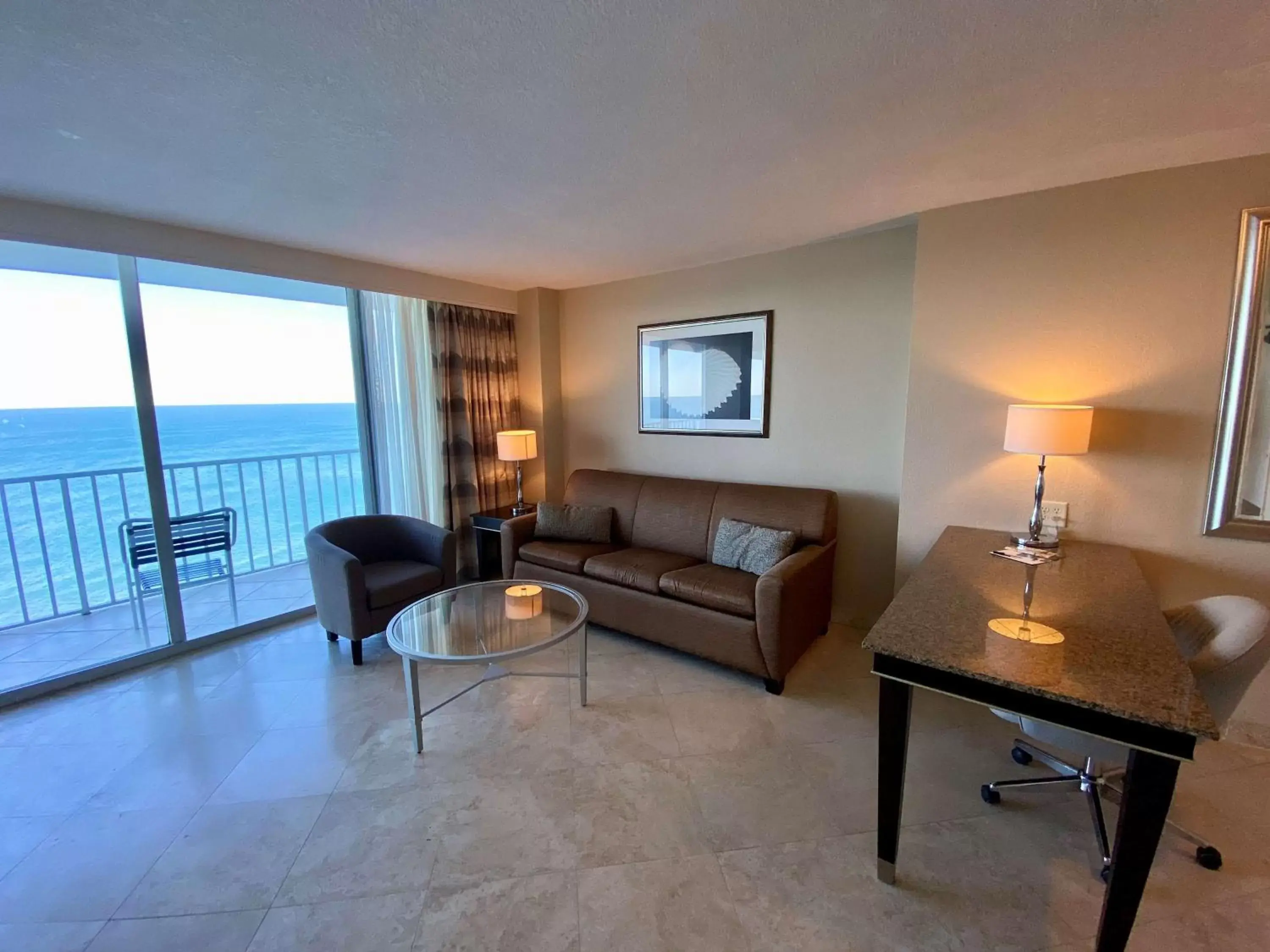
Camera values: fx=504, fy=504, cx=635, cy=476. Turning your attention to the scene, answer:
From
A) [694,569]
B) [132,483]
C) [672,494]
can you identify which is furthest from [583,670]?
[132,483]

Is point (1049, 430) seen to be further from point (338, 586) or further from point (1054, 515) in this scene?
point (338, 586)

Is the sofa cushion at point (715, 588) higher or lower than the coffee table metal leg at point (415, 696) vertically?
higher

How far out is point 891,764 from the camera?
139 cm

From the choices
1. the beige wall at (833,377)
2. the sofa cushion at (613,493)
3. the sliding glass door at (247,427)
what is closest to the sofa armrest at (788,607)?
the beige wall at (833,377)

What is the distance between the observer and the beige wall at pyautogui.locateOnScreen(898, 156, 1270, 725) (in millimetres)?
1957

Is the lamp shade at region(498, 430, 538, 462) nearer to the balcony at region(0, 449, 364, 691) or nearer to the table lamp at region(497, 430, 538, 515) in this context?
the table lamp at region(497, 430, 538, 515)

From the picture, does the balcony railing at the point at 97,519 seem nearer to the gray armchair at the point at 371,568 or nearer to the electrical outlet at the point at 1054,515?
the gray armchair at the point at 371,568

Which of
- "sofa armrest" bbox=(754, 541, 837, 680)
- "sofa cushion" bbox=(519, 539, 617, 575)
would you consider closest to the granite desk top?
"sofa armrest" bbox=(754, 541, 837, 680)

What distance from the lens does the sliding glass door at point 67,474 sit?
8.69 feet

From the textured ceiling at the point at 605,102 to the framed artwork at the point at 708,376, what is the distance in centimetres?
98

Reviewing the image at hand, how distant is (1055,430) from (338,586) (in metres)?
3.48

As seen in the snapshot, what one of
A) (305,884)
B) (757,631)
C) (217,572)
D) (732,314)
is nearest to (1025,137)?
(732,314)

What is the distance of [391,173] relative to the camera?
6.50 ft

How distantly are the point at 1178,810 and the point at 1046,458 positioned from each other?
135cm
